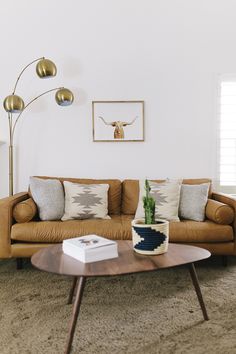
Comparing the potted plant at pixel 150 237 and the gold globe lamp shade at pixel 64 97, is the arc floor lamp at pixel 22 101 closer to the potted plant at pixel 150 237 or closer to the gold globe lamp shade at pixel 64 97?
the gold globe lamp shade at pixel 64 97

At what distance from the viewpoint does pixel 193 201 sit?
126 inches

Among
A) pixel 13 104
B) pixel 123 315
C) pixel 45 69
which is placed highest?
pixel 45 69

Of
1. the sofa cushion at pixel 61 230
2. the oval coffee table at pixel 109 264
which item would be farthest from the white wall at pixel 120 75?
the oval coffee table at pixel 109 264

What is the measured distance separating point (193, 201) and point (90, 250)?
5.17ft

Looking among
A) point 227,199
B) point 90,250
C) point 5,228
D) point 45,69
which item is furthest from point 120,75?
point 90,250

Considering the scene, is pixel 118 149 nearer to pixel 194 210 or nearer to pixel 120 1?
pixel 194 210

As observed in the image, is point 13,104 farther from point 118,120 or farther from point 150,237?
point 150,237

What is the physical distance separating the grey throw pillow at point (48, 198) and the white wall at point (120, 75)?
618 millimetres

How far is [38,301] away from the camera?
2.33 metres

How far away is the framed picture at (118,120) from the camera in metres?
3.84

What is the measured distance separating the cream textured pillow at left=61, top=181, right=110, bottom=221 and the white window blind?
1431 mm

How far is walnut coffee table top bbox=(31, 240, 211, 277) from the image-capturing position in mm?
1733

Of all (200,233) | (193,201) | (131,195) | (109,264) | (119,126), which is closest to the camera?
(109,264)

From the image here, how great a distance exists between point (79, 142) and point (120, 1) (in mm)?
1618
